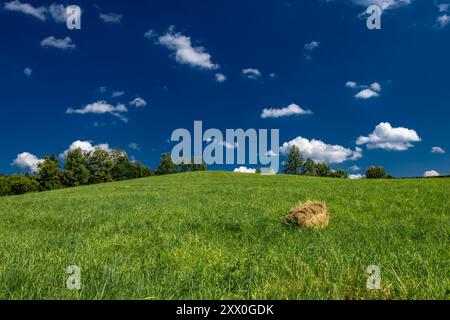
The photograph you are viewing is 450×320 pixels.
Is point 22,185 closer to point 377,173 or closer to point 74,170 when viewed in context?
point 74,170

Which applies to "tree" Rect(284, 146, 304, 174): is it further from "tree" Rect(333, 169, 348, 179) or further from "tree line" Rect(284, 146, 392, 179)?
"tree" Rect(333, 169, 348, 179)

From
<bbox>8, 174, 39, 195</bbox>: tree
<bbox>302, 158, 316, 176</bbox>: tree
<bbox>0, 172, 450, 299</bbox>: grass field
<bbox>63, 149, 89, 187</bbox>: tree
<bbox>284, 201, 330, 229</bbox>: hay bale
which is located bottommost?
<bbox>0, 172, 450, 299</bbox>: grass field

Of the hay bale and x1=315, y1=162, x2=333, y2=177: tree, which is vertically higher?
x1=315, y1=162, x2=333, y2=177: tree

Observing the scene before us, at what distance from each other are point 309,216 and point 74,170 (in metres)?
112

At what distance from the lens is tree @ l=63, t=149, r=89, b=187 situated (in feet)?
362

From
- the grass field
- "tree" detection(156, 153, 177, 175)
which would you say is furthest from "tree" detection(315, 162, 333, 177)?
the grass field

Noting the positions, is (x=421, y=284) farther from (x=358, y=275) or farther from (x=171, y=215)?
(x=171, y=215)

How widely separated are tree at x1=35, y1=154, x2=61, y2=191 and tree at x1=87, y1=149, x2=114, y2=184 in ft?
34.0

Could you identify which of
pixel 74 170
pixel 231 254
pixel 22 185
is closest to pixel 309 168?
pixel 74 170

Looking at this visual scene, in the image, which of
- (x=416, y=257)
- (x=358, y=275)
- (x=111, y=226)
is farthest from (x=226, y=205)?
(x=358, y=275)

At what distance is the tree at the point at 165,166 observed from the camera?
14438 cm

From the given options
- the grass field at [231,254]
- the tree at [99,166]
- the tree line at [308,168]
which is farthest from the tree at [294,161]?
the grass field at [231,254]
